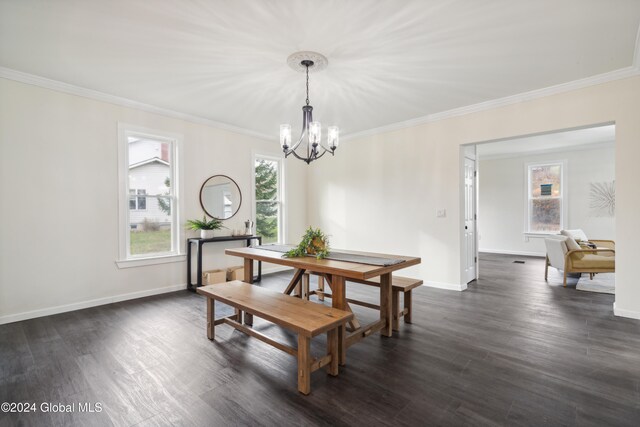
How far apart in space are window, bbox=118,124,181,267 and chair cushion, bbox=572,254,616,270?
6.10m

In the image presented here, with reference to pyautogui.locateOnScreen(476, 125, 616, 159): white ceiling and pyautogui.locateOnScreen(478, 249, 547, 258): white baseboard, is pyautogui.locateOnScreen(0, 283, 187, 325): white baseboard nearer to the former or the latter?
pyautogui.locateOnScreen(476, 125, 616, 159): white ceiling

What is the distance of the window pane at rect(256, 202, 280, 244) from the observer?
224 inches

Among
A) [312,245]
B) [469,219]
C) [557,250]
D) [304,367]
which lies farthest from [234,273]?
[557,250]

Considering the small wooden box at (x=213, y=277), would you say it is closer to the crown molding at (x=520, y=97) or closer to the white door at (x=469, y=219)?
the crown molding at (x=520, y=97)

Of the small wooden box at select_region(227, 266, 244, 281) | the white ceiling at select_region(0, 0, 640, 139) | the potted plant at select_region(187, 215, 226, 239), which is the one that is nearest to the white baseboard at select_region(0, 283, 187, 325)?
the small wooden box at select_region(227, 266, 244, 281)

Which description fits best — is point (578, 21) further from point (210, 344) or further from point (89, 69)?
point (89, 69)

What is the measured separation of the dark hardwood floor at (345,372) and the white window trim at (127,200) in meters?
0.81

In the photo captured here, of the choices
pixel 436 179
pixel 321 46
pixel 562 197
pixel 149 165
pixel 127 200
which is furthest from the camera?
pixel 562 197

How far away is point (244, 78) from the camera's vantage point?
327 centimetres

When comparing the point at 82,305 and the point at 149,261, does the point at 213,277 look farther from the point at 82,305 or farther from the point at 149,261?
the point at 82,305

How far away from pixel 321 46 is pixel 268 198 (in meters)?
3.56

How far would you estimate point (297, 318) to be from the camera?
2.13 m

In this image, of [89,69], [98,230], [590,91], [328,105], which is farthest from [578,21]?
[98,230]

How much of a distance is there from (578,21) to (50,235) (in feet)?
17.8
